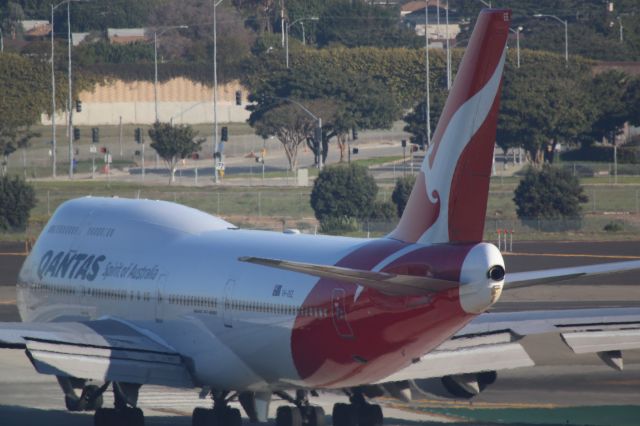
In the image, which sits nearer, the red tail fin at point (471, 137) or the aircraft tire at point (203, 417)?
the red tail fin at point (471, 137)

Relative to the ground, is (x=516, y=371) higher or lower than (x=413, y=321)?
lower

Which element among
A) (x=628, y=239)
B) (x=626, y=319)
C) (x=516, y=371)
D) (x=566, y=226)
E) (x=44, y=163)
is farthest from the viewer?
(x=44, y=163)

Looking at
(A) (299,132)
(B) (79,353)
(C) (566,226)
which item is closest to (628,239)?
(C) (566,226)

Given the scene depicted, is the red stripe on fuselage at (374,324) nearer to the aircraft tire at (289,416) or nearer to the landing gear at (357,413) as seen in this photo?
the aircraft tire at (289,416)

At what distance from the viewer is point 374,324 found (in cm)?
2455

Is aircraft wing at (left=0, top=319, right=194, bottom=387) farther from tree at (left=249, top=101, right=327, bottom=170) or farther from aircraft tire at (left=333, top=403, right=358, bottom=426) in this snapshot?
tree at (left=249, top=101, right=327, bottom=170)

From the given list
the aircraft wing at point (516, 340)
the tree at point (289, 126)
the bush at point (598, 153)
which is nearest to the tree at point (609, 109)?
the bush at point (598, 153)

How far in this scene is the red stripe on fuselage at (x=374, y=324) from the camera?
930 inches

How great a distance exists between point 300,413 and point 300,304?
3.91 meters

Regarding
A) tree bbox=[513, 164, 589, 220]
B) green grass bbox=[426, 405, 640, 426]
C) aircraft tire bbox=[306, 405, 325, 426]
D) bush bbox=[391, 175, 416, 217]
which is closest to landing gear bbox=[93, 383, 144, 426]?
aircraft tire bbox=[306, 405, 325, 426]

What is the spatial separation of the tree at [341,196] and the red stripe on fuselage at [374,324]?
6049 cm

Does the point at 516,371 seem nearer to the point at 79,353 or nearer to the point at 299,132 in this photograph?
the point at 79,353

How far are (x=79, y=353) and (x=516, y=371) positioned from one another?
15057 millimetres

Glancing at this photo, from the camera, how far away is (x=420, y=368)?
27297 millimetres
